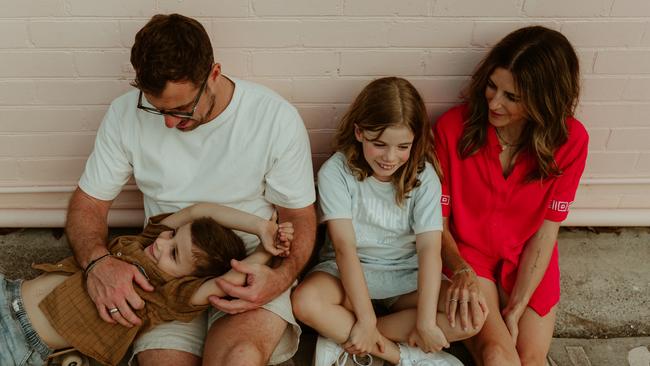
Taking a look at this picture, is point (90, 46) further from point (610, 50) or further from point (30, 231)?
point (610, 50)

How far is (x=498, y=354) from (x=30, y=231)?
2.51 metres

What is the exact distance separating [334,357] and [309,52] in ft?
4.43

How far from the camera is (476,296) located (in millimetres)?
2420

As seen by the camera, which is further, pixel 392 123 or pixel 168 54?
pixel 392 123

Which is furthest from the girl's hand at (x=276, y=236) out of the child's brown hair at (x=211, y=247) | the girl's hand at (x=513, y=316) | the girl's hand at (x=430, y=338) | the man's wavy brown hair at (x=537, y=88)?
the girl's hand at (x=513, y=316)

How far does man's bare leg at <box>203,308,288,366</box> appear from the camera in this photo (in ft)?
7.18

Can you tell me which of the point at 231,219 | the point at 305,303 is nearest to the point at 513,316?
the point at 305,303

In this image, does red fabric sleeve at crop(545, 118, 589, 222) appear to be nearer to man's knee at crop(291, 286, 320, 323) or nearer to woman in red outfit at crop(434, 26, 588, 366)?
woman in red outfit at crop(434, 26, 588, 366)

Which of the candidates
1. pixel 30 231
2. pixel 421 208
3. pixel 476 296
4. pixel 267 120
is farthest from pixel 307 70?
pixel 30 231

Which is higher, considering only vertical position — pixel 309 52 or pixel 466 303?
pixel 309 52

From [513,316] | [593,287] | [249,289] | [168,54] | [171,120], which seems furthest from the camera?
[593,287]

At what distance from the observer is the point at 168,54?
2010 mm

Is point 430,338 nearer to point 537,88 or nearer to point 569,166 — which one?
point 569,166

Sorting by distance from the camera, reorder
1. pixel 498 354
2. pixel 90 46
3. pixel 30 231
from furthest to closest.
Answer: pixel 30 231 < pixel 90 46 < pixel 498 354
